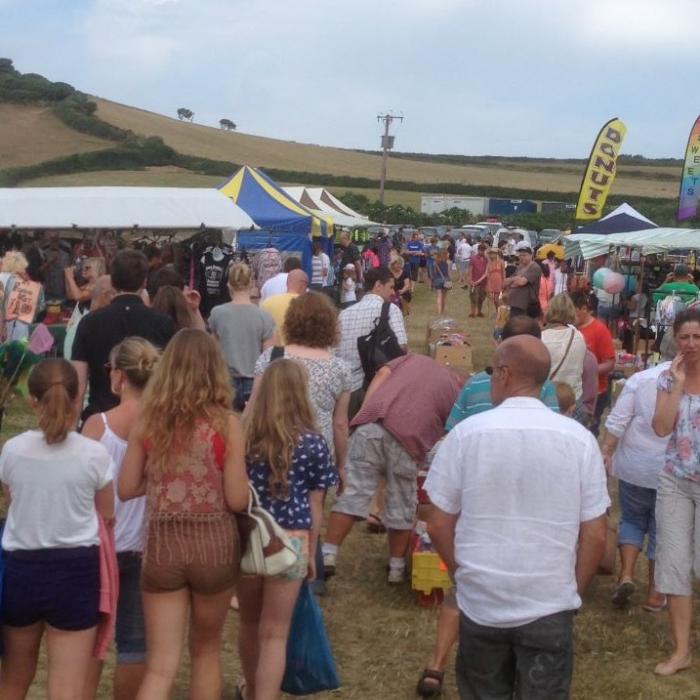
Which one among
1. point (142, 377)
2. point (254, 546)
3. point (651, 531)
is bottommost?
point (651, 531)

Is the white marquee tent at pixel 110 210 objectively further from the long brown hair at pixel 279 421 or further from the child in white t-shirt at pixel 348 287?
the long brown hair at pixel 279 421

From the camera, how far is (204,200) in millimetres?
12695

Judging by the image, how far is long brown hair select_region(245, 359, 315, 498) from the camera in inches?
149

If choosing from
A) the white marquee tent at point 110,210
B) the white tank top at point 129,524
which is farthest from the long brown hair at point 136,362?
→ the white marquee tent at point 110,210

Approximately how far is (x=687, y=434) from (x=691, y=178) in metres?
14.1

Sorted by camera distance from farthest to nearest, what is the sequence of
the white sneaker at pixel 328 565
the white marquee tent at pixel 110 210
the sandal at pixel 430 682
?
the white marquee tent at pixel 110 210 → the white sneaker at pixel 328 565 → the sandal at pixel 430 682

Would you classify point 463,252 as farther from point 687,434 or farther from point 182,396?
point 182,396

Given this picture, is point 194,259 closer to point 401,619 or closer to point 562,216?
point 401,619

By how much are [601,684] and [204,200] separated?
8971mm

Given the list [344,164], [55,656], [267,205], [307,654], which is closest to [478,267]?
[267,205]

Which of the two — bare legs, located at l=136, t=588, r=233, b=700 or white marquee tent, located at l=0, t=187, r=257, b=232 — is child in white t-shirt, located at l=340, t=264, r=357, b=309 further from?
bare legs, located at l=136, t=588, r=233, b=700

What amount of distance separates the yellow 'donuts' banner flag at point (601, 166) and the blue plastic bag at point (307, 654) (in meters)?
18.4

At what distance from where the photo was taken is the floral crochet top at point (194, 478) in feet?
11.1

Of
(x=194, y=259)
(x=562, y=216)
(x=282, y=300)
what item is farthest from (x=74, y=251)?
(x=562, y=216)
